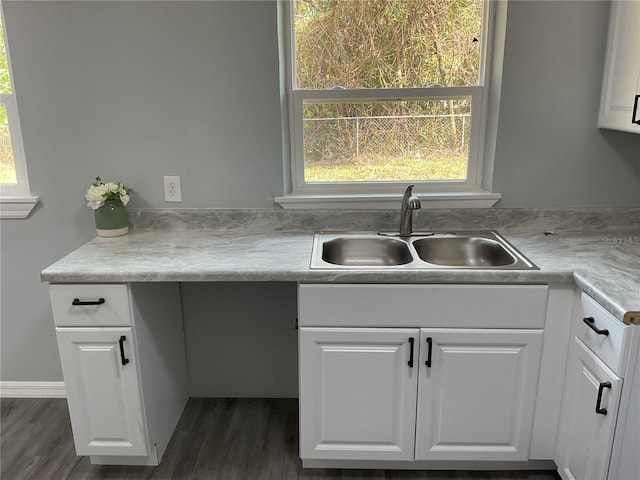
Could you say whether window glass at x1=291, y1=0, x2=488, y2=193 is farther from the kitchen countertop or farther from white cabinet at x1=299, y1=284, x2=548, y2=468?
white cabinet at x1=299, y1=284, x2=548, y2=468

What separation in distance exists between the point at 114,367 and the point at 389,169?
4.61 ft

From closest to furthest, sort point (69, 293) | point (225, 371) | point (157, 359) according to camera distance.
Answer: point (69, 293), point (157, 359), point (225, 371)

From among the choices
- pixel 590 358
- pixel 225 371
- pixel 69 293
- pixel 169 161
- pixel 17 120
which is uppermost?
pixel 17 120

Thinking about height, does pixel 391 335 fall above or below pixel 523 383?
above

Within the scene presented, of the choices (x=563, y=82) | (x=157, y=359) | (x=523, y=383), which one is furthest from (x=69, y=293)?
(x=563, y=82)

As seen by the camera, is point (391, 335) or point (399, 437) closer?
point (391, 335)

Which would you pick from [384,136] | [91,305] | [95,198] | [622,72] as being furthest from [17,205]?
[622,72]

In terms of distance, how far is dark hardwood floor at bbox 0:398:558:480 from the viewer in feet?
6.48

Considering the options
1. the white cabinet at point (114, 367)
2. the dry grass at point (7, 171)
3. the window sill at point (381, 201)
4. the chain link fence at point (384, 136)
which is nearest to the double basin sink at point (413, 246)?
the window sill at point (381, 201)

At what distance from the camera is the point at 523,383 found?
1.77m

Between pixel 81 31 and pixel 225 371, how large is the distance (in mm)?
1637

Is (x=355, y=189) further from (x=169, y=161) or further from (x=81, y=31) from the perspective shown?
(x=81, y=31)

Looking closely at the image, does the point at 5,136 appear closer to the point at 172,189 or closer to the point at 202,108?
the point at 172,189

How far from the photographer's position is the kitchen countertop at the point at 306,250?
5.45ft
